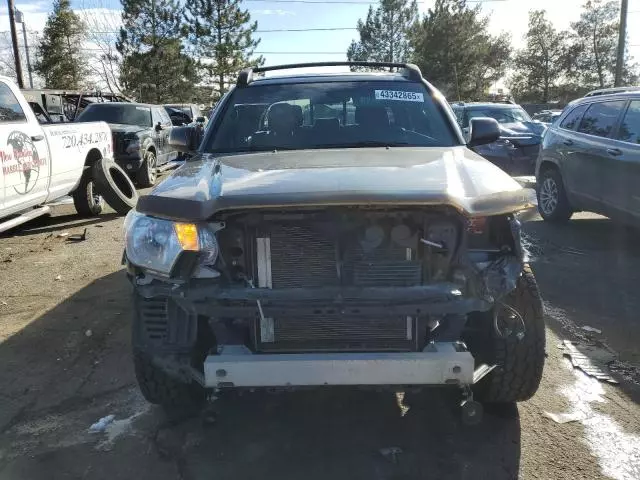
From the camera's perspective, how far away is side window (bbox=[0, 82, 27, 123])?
6.51m

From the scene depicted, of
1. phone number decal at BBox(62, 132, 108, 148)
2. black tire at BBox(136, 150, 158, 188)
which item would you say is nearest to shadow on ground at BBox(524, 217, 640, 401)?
phone number decal at BBox(62, 132, 108, 148)

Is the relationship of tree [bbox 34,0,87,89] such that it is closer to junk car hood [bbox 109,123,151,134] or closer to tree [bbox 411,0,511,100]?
tree [bbox 411,0,511,100]

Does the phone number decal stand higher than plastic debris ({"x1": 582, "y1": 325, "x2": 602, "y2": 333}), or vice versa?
the phone number decal

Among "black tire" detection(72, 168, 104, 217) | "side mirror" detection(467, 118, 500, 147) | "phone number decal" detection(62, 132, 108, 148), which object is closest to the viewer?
"side mirror" detection(467, 118, 500, 147)

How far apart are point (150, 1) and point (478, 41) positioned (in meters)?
26.1

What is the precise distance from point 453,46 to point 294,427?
48281mm

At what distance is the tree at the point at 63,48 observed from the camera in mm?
37500

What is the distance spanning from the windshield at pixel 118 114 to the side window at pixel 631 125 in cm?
967

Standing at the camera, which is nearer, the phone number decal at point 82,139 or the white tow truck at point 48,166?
the white tow truck at point 48,166

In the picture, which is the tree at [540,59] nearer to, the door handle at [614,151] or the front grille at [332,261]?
the door handle at [614,151]

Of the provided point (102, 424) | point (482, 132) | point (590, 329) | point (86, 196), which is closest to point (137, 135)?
point (86, 196)

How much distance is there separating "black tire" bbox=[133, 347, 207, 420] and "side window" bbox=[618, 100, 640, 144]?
5425mm

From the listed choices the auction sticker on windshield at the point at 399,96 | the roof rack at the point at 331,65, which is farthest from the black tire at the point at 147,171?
the auction sticker on windshield at the point at 399,96

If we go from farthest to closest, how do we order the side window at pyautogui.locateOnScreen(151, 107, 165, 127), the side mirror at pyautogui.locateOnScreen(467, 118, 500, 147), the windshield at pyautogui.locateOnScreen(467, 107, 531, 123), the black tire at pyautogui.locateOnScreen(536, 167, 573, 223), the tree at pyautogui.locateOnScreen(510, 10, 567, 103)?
the tree at pyautogui.locateOnScreen(510, 10, 567, 103) → the windshield at pyautogui.locateOnScreen(467, 107, 531, 123) → the side window at pyautogui.locateOnScreen(151, 107, 165, 127) → the black tire at pyautogui.locateOnScreen(536, 167, 573, 223) → the side mirror at pyautogui.locateOnScreen(467, 118, 500, 147)
